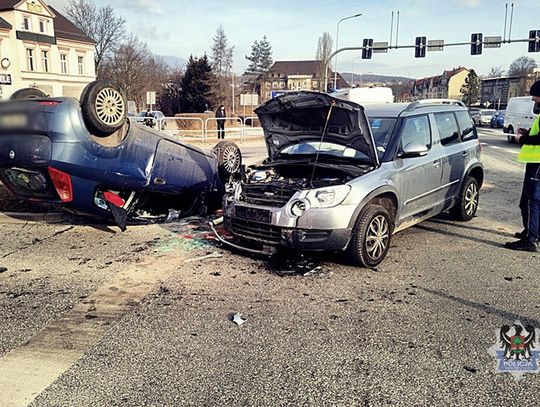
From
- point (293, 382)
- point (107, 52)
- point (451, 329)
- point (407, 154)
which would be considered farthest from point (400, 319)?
point (107, 52)

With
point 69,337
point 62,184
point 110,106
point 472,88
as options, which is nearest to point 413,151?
point 110,106

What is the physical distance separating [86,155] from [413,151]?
388 cm

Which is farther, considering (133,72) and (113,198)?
(133,72)

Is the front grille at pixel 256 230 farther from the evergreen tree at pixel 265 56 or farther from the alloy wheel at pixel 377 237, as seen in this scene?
the evergreen tree at pixel 265 56

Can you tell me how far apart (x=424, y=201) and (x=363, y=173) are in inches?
52.7

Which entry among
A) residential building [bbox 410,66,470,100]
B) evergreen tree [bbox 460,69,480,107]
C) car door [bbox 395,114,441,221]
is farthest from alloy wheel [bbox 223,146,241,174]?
residential building [bbox 410,66,470,100]

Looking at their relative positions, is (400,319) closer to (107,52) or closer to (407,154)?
(407,154)

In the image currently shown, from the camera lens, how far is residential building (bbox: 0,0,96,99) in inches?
1837

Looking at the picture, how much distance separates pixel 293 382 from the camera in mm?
3012

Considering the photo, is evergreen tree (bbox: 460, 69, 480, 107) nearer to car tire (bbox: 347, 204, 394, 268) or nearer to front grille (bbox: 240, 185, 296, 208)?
car tire (bbox: 347, 204, 394, 268)

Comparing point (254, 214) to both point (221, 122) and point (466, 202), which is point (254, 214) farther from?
point (221, 122)

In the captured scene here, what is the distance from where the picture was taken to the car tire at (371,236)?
4941 mm

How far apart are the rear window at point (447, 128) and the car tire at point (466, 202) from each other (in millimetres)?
687

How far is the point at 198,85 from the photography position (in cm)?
4716
